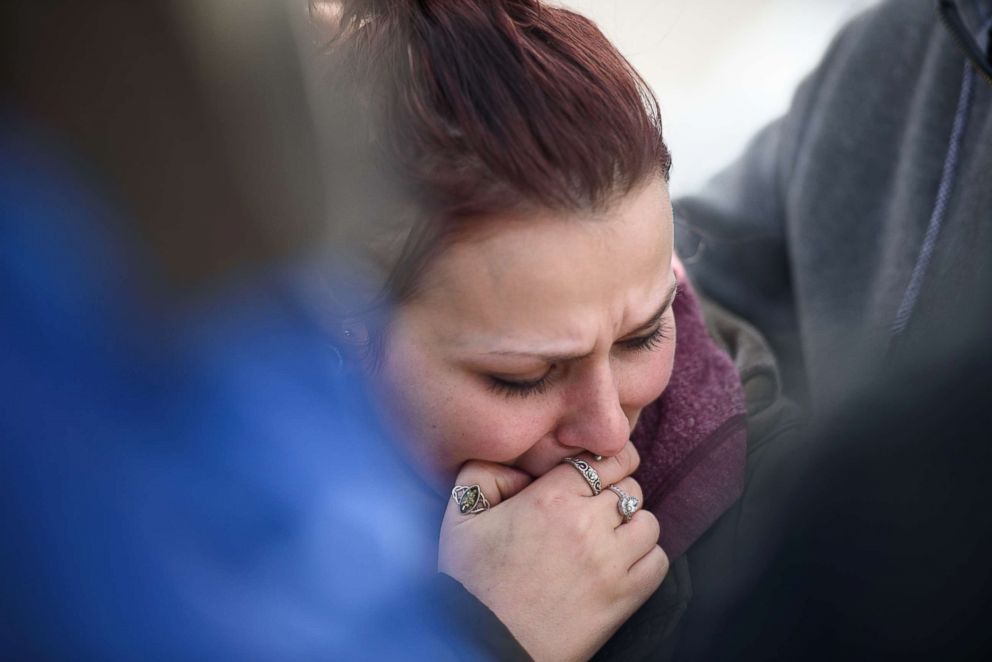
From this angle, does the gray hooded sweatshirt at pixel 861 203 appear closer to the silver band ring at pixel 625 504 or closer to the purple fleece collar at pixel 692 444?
the purple fleece collar at pixel 692 444

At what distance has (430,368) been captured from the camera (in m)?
1.14

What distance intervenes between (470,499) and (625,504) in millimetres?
199

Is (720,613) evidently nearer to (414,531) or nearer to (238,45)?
(414,531)

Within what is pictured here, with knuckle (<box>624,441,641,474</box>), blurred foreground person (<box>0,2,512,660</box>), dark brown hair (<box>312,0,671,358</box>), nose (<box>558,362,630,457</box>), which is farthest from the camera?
knuckle (<box>624,441,641,474</box>)

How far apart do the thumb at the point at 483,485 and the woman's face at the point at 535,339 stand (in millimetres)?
19

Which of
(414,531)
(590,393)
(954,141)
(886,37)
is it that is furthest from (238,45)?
(886,37)

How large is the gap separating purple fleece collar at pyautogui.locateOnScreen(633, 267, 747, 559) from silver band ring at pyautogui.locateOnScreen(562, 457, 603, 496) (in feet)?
0.43

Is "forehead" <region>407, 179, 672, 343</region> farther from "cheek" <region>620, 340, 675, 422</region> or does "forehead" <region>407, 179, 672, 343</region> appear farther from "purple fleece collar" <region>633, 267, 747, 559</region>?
"purple fleece collar" <region>633, 267, 747, 559</region>

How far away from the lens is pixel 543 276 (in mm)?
1052

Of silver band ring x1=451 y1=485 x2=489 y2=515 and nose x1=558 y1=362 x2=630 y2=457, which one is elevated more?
nose x1=558 y1=362 x2=630 y2=457

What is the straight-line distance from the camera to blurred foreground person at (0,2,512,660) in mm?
707

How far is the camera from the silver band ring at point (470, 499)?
121cm

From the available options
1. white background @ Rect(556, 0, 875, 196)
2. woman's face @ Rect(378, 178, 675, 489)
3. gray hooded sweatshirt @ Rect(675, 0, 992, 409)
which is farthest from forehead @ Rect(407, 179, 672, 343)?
white background @ Rect(556, 0, 875, 196)

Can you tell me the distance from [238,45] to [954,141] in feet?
4.09
